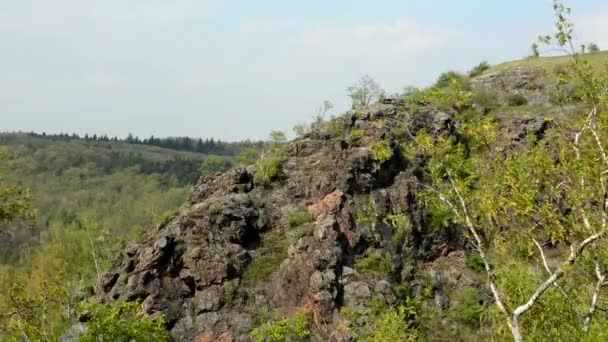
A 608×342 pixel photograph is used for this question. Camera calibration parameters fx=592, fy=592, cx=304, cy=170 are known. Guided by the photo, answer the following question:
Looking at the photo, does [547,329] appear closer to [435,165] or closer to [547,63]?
[435,165]

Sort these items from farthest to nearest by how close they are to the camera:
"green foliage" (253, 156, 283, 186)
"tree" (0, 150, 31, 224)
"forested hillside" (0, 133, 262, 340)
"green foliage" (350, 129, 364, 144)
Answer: "forested hillside" (0, 133, 262, 340) < "green foliage" (350, 129, 364, 144) < "green foliage" (253, 156, 283, 186) < "tree" (0, 150, 31, 224)

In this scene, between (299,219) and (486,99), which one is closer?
(299,219)

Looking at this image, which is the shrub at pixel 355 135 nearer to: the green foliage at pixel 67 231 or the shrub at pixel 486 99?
the green foliage at pixel 67 231

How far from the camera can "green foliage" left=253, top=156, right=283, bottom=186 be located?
144 ft

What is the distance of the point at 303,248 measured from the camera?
37.2 meters

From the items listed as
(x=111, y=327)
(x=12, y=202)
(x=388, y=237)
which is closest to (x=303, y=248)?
(x=388, y=237)

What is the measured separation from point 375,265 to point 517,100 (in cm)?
2895

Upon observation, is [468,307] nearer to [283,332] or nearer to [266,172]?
[283,332]

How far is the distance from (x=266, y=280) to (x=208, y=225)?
5562mm

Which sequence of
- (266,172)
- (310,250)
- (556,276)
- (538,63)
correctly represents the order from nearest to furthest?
(556,276), (310,250), (266,172), (538,63)

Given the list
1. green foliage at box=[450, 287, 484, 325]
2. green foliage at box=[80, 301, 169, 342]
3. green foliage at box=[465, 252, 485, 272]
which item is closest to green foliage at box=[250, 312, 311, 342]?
green foliage at box=[80, 301, 169, 342]

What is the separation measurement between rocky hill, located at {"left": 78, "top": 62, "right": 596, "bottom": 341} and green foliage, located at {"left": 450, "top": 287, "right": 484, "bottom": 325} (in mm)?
315

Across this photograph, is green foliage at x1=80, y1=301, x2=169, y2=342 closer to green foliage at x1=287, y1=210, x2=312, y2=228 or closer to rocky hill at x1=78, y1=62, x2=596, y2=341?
rocky hill at x1=78, y1=62, x2=596, y2=341

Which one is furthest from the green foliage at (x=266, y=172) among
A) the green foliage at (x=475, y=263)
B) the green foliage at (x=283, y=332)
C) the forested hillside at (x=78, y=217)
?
the green foliage at (x=475, y=263)
